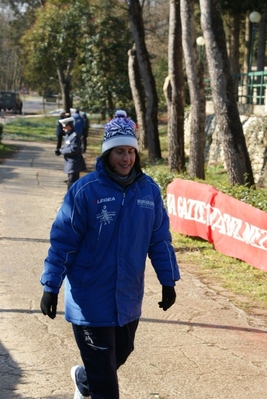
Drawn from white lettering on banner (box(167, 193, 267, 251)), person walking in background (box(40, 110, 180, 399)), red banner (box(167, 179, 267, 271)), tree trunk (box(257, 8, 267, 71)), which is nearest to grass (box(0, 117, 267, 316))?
red banner (box(167, 179, 267, 271))

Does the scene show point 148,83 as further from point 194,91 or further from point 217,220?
point 217,220

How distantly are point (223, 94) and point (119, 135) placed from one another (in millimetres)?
8619

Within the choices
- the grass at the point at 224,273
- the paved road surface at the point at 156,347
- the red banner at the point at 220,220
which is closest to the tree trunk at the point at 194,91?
the grass at the point at 224,273

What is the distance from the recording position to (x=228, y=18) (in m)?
32.1

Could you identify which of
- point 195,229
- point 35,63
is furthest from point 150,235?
point 35,63

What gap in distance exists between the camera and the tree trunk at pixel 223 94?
41.0ft

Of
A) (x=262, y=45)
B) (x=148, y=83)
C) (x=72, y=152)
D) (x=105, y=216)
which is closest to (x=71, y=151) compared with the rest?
(x=72, y=152)

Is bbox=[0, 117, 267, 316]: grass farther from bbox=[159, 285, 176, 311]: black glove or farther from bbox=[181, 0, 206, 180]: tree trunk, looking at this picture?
bbox=[159, 285, 176, 311]: black glove

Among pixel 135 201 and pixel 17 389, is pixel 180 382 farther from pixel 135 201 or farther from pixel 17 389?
pixel 135 201

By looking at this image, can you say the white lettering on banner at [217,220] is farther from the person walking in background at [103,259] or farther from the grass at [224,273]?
the person walking in background at [103,259]

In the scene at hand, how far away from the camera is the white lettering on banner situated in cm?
893

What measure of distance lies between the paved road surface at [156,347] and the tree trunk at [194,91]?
5761 mm

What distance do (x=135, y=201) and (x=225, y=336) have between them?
9.20 feet

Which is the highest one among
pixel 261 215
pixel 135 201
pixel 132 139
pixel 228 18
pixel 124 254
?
pixel 228 18
